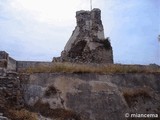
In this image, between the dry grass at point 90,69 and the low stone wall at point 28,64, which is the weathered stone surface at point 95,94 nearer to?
the dry grass at point 90,69

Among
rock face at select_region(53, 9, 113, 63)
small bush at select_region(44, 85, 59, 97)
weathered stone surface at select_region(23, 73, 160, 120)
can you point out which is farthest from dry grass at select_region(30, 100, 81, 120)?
rock face at select_region(53, 9, 113, 63)

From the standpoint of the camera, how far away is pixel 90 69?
14.3m

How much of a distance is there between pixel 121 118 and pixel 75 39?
915 centimetres

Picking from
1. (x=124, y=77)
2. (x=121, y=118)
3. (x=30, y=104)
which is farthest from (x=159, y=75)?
(x=30, y=104)

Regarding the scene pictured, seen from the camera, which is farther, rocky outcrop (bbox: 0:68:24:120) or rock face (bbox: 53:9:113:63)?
rock face (bbox: 53:9:113:63)

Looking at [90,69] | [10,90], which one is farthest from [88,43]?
[10,90]

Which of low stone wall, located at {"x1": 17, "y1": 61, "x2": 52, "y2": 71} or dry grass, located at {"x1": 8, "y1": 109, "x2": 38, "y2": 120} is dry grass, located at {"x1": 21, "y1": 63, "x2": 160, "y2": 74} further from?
dry grass, located at {"x1": 8, "y1": 109, "x2": 38, "y2": 120}

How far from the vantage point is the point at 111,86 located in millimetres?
14047

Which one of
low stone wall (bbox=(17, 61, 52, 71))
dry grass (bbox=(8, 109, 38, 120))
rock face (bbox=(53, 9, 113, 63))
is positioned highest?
rock face (bbox=(53, 9, 113, 63))

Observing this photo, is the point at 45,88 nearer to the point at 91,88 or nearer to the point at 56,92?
the point at 56,92

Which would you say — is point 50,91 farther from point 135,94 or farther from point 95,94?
point 135,94

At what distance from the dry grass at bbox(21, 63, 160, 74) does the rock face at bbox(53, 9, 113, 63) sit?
472 centimetres

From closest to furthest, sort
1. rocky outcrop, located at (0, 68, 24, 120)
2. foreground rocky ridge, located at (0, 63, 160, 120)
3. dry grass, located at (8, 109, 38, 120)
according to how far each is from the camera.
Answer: dry grass, located at (8, 109, 38, 120) < rocky outcrop, located at (0, 68, 24, 120) < foreground rocky ridge, located at (0, 63, 160, 120)

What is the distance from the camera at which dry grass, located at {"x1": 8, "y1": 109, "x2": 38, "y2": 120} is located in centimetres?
1110
